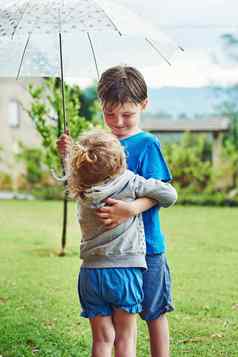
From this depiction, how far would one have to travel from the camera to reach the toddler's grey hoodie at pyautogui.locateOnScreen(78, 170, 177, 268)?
2166 millimetres

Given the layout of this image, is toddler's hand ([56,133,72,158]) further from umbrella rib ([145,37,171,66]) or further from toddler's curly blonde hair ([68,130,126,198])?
umbrella rib ([145,37,171,66])

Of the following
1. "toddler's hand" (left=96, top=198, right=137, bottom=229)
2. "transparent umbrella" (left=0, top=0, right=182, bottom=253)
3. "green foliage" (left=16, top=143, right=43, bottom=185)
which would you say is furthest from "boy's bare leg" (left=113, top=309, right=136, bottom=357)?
"green foliage" (left=16, top=143, right=43, bottom=185)

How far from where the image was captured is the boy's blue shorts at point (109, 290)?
2176mm

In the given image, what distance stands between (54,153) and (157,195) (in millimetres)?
2659

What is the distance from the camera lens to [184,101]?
8.35 meters

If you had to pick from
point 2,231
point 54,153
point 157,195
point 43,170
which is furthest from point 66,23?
point 43,170

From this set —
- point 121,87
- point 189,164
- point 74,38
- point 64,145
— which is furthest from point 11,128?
point 121,87

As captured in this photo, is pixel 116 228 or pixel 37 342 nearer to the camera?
pixel 116 228

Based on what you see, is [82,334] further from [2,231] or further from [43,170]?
[43,170]

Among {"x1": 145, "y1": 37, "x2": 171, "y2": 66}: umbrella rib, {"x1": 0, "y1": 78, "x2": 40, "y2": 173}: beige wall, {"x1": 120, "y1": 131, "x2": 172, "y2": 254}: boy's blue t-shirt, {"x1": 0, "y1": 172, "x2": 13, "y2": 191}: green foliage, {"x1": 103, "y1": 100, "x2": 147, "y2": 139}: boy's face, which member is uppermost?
{"x1": 145, "y1": 37, "x2": 171, "y2": 66}: umbrella rib

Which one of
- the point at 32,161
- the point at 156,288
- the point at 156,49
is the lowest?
the point at 32,161

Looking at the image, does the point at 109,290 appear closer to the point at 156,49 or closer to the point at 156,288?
the point at 156,288

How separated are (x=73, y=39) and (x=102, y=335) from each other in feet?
3.28

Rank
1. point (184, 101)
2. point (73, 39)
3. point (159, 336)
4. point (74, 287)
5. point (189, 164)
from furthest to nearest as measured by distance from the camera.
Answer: point (184, 101)
point (189, 164)
point (74, 287)
point (73, 39)
point (159, 336)
